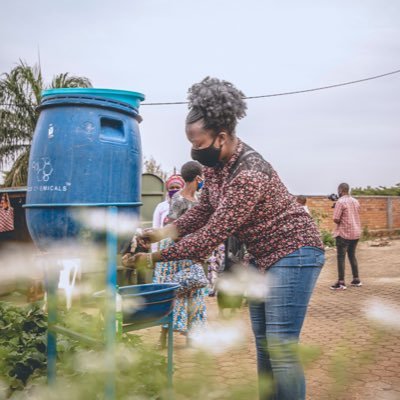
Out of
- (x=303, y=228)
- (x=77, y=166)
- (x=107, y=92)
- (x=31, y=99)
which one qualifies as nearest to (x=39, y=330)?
(x=77, y=166)

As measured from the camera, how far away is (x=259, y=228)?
7.52 ft

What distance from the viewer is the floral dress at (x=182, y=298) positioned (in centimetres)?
448

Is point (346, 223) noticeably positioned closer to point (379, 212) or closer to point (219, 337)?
point (219, 337)

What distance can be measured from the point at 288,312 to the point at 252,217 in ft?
1.54

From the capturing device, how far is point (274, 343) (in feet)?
7.48

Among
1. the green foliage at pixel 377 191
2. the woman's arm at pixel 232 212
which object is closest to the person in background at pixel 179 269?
the woman's arm at pixel 232 212

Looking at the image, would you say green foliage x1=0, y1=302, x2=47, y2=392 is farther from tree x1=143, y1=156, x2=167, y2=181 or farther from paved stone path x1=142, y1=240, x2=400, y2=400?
tree x1=143, y1=156, x2=167, y2=181

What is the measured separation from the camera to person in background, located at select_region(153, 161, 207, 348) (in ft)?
14.8

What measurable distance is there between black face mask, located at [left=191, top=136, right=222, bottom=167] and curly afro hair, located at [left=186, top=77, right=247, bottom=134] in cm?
9

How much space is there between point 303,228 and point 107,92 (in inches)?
49.4

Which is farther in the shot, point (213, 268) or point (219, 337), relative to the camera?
point (213, 268)

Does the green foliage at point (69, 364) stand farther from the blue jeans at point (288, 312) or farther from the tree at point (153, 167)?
the tree at point (153, 167)

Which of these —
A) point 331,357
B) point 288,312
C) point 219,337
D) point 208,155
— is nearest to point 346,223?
point 331,357

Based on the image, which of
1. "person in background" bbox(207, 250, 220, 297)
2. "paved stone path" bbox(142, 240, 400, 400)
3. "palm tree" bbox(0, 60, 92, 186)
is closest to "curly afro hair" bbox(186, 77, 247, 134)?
"paved stone path" bbox(142, 240, 400, 400)
